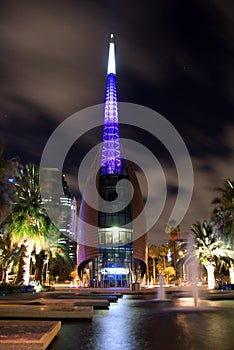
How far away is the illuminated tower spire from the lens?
6249cm

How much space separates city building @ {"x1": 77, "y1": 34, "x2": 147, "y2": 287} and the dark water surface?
137 feet

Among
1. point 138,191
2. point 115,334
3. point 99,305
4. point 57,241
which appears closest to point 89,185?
point 138,191

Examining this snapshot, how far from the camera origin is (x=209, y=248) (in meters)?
36.6

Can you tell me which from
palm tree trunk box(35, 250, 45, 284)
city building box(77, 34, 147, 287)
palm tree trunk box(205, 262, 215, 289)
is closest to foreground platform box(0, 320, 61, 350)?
palm tree trunk box(35, 250, 45, 284)

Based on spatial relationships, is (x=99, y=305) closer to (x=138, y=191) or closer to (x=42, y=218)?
(x=42, y=218)

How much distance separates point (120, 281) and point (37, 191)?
2980 cm

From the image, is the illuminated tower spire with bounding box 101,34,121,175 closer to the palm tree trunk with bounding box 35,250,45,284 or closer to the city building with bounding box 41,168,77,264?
the palm tree trunk with bounding box 35,250,45,284

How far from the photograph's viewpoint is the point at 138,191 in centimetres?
6222

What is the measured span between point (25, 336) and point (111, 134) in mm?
62847

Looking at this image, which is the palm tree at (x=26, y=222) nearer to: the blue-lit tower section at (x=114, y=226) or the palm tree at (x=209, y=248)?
the palm tree at (x=209, y=248)

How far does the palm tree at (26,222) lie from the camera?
26.2 meters

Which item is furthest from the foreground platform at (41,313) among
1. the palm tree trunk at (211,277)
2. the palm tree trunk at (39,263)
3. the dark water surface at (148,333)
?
the palm tree trunk at (211,277)

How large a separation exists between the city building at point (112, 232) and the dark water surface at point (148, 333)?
41845 mm

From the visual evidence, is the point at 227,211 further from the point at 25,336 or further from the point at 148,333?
the point at 25,336
